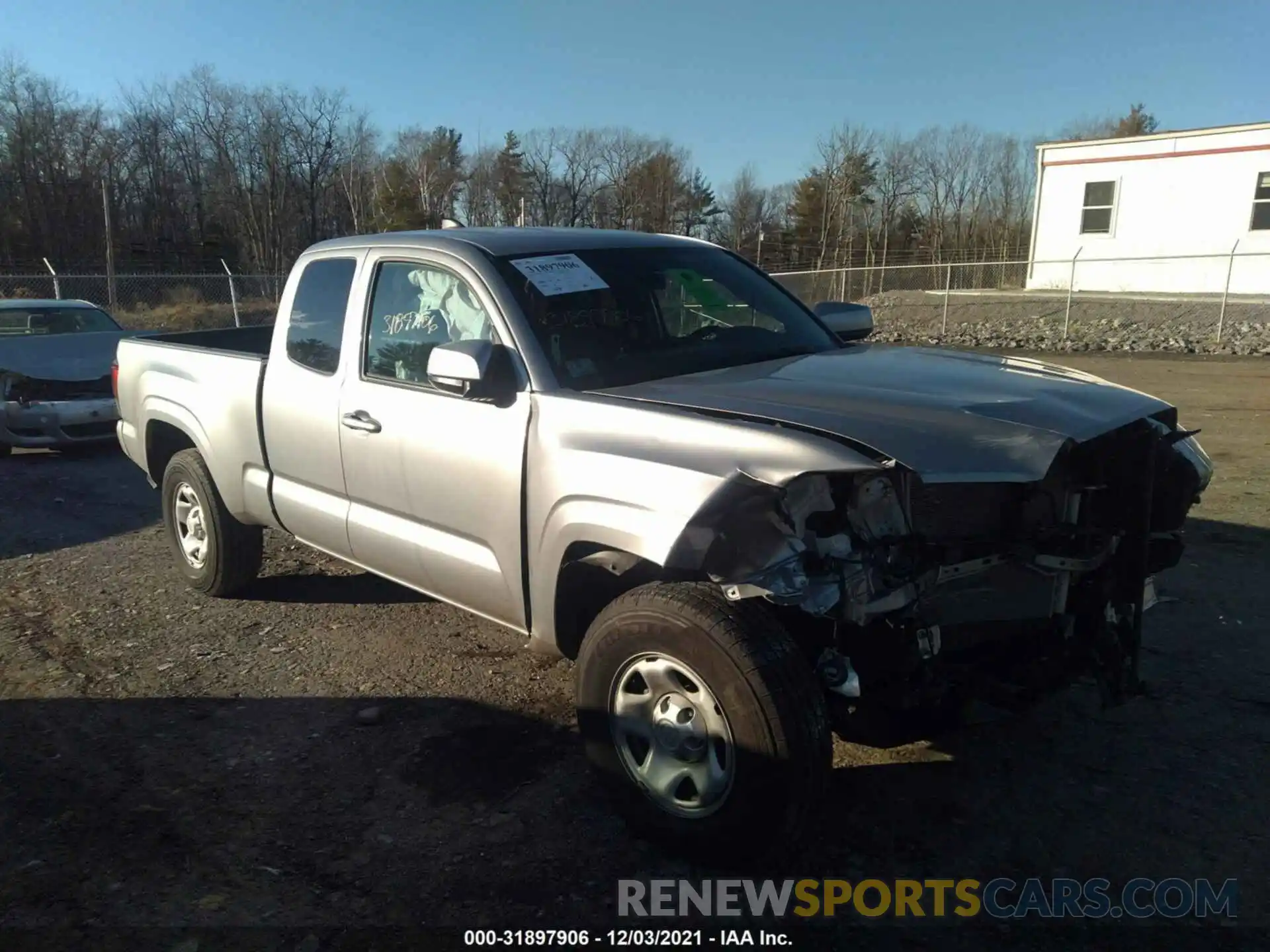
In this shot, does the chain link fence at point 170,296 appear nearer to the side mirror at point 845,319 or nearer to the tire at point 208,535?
the tire at point 208,535

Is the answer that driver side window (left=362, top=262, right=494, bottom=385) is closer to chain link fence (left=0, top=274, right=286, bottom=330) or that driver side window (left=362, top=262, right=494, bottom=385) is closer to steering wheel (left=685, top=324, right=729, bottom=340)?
steering wheel (left=685, top=324, right=729, bottom=340)

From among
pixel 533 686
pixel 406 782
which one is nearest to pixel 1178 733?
pixel 533 686

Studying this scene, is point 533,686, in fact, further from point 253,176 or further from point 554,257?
point 253,176

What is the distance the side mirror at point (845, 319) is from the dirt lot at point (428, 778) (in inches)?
80.8

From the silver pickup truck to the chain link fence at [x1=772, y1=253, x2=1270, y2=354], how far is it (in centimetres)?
1316

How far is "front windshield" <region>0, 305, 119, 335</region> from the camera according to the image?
10789 mm

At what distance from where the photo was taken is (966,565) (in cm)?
296

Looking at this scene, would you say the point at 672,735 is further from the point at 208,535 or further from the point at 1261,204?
the point at 1261,204

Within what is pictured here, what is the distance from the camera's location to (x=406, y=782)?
3564mm

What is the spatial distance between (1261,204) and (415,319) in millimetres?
26388

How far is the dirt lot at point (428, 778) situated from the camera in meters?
2.96

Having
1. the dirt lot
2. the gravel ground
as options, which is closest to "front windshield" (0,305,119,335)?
the dirt lot

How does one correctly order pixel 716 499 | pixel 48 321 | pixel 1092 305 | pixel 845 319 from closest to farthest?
1. pixel 716 499
2. pixel 845 319
3. pixel 48 321
4. pixel 1092 305
